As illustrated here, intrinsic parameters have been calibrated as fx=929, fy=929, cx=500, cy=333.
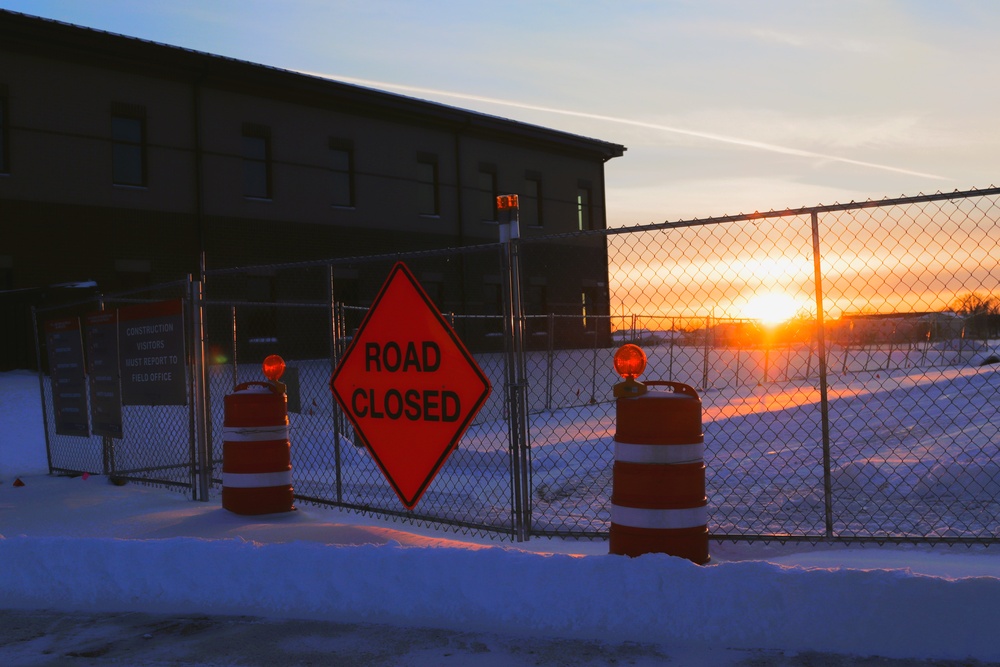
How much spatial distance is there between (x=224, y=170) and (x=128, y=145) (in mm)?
2439

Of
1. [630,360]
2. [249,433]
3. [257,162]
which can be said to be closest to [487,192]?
[257,162]

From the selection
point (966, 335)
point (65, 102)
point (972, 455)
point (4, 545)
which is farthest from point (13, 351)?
point (966, 335)

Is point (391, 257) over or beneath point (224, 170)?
beneath

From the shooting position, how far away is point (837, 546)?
19.3 feet

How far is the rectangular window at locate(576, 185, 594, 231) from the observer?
1359 inches

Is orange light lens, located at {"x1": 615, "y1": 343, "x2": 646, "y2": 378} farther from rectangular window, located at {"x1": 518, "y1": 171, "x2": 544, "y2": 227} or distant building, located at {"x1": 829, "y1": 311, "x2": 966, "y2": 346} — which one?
distant building, located at {"x1": 829, "y1": 311, "x2": 966, "y2": 346}

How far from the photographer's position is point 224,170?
2425cm

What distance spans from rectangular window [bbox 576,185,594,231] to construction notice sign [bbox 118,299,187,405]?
2608 centimetres

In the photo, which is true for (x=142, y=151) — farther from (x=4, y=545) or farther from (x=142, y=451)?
(x=4, y=545)

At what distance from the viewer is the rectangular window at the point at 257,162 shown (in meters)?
25.0

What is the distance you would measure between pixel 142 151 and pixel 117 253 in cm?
264

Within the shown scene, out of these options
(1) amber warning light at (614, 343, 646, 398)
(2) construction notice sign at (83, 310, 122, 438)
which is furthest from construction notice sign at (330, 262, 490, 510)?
(2) construction notice sign at (83, 310, 122, 438)

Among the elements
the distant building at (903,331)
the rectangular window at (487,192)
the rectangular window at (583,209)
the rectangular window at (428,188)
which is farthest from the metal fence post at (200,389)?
the distant building at (903,331)

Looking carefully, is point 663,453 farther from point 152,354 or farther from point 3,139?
point 3,139
